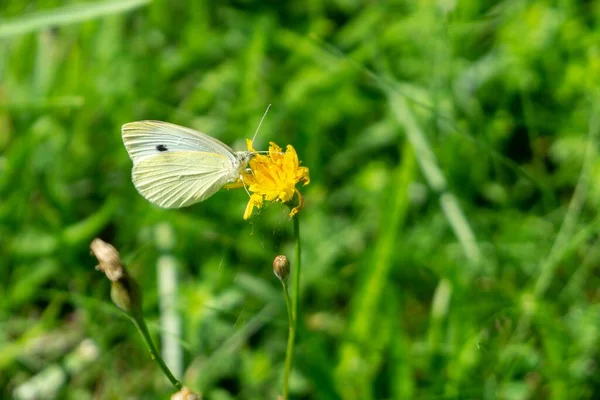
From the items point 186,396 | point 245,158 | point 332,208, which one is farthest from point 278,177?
point 332,208

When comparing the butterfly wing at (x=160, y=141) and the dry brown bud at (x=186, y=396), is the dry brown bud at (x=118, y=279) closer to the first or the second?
the dry brown bud at (x=186, y=396)

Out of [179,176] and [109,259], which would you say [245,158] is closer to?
[179,176]

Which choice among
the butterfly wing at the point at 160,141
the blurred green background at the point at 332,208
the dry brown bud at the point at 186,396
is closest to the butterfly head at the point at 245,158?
→ the butterfly wing at the point at 160,141

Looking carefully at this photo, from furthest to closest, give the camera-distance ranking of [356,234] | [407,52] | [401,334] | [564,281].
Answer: [407,52] → [356,234] → [564,281] → [401,334]

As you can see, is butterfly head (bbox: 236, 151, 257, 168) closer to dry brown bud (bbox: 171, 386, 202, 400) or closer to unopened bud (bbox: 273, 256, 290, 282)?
unopened bud (bbox: 273, 256, 290, 282)

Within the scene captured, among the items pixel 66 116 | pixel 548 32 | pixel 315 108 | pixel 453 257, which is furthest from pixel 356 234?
pixel 66 116

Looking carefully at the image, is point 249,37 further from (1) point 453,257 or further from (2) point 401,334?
(2) point 401,334

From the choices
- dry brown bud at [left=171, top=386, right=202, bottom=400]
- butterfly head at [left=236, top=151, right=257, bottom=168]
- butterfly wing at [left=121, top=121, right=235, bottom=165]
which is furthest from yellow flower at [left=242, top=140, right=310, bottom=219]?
dry brown bud at [left=171, top=386, right=202, bottom=400]
